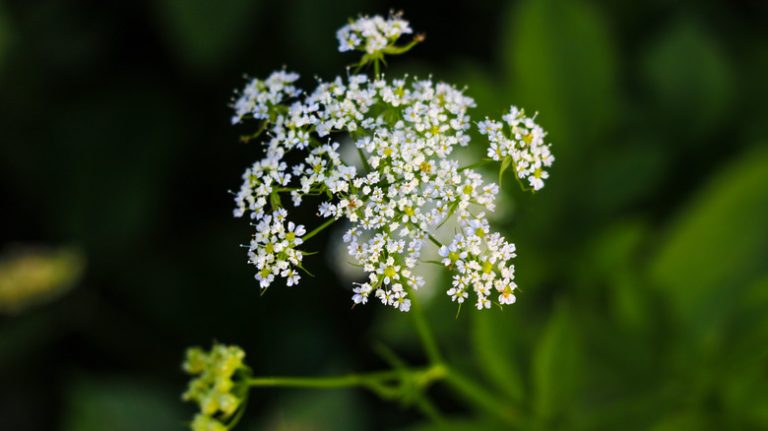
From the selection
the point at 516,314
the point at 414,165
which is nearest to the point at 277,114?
the point at 414,165

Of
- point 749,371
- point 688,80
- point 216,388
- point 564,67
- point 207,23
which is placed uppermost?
point 688,80

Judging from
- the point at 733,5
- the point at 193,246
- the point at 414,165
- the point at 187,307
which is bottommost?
the point at 414,165

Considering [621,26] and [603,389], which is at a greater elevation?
[621,26]

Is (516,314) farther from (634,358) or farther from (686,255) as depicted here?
(686,255)

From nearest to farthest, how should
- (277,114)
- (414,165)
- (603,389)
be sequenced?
(414,165), (277,114), (603,389)

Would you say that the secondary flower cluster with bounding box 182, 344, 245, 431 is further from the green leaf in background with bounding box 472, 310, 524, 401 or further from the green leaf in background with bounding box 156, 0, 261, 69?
the green leaf in background with bounding box 156, 0, 261, 69

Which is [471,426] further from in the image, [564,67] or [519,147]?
[564,67]

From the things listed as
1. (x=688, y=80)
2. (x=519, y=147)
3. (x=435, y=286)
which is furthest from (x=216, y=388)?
(x=688, y=80)

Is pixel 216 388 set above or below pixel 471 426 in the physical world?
below
